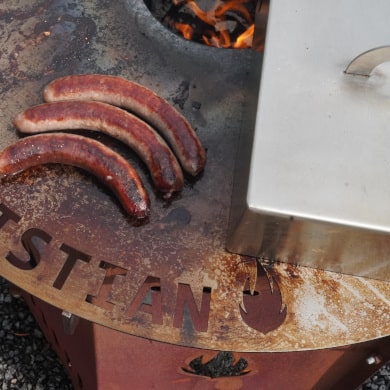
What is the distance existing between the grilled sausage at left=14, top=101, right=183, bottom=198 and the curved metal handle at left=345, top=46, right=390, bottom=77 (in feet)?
3.17

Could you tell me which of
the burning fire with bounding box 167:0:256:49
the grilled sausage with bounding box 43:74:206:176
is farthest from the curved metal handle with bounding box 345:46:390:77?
the burning fire with bounding box 167:0:256:49

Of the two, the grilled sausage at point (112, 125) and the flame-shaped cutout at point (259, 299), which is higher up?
the grilled sausage at point (112, 125)

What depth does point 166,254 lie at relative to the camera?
101 inches

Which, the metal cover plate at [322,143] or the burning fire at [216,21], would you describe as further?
the burning fire at [216,21]

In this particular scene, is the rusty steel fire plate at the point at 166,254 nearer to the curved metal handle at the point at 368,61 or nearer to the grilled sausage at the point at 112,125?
the grilled sausage at the point at 112,125

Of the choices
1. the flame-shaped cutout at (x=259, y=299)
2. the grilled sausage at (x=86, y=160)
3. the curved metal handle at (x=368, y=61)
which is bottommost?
the flame-shaped cutout at (x=259, y=299)

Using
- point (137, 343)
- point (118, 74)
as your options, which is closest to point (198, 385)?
point (137, 343)

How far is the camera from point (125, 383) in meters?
3.49

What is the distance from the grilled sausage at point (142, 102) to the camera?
8.75 ft

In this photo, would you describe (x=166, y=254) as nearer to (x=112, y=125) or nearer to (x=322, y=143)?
(x=112, y=125)

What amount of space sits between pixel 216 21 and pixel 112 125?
6.23 feet

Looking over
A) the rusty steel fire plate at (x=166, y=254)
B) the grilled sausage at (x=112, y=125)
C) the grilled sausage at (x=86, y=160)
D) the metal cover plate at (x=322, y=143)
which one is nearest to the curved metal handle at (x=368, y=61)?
the metal cover plate at (x=322, y=143)

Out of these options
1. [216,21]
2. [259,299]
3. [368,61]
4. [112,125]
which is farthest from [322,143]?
[216,21]

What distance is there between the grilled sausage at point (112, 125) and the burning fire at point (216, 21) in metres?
1.64
